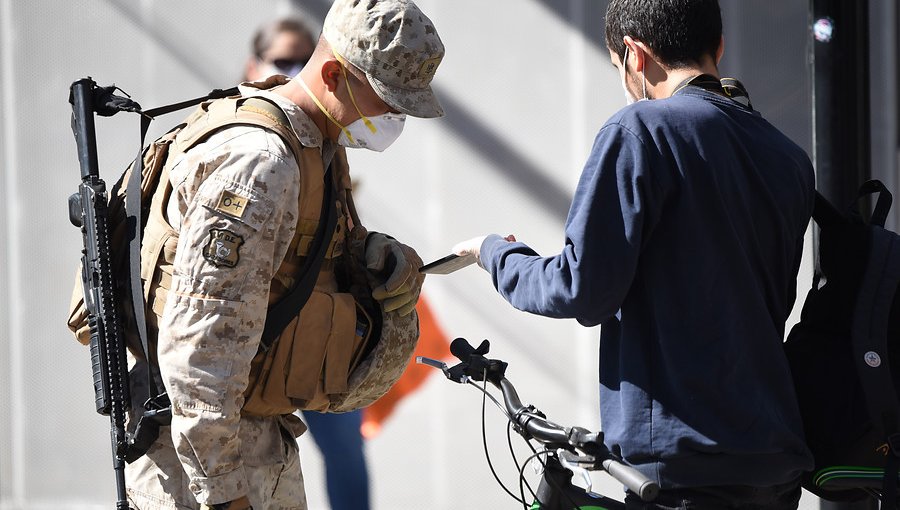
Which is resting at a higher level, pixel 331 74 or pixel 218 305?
pixel 331 74

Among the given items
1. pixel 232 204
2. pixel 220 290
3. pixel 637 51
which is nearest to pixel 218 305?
pixel 220 290

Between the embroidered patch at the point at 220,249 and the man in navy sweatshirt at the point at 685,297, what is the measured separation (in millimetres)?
567

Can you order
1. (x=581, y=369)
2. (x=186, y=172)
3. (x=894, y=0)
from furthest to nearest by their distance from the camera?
(x=581, y=369) < (x=894, y=0) < (x=186, y=172)

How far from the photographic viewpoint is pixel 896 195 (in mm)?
3787

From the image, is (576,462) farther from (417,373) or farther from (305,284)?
(417,373)

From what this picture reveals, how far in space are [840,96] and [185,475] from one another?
226 cm

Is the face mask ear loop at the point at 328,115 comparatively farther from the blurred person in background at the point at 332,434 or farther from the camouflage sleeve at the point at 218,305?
the blurred person in background at the point at 332,434

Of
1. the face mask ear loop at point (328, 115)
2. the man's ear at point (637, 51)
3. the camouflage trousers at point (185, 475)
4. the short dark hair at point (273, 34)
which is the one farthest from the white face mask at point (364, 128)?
the short dark hair at point (273, 34)

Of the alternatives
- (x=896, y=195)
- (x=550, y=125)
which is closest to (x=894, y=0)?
(x=896, y=195)

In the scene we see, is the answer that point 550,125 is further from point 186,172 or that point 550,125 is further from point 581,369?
point 186,172

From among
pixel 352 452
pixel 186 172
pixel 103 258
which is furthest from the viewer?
pixel 352 452

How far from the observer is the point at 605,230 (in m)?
1.76

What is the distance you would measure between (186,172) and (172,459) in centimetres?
62

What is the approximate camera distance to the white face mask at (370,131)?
7.23 ft
